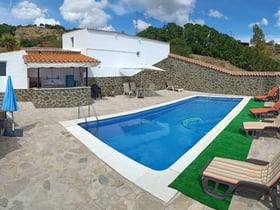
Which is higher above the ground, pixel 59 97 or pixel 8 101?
pixel 8 101

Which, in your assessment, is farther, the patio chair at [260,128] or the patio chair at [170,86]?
the patio chair at [170,86]

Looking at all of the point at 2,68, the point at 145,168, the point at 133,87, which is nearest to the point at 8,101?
the point at 145,168

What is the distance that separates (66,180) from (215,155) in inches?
181

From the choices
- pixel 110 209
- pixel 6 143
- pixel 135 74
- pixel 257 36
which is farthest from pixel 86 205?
pixel 257 36

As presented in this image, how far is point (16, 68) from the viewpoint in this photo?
16609 mm

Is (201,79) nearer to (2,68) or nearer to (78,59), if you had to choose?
(78,59)

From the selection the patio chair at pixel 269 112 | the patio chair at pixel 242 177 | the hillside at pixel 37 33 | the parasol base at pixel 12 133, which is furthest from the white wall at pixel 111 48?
the hillside at pixel 37 33

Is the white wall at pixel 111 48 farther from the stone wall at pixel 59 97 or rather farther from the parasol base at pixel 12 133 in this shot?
the parasol base at pixel 12 133

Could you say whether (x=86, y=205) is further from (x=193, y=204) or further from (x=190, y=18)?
(x=190, y=18)

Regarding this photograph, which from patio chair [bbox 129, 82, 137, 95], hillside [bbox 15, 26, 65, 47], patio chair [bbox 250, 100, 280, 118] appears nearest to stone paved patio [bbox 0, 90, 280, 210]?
patio chair [bbox 250, 100, 280, 118]

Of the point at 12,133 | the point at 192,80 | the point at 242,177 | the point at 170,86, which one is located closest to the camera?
the point at 242,177

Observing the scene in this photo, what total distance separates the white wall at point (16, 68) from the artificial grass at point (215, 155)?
532 inches

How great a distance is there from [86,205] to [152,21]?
54985 mm

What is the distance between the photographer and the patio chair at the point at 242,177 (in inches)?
192
